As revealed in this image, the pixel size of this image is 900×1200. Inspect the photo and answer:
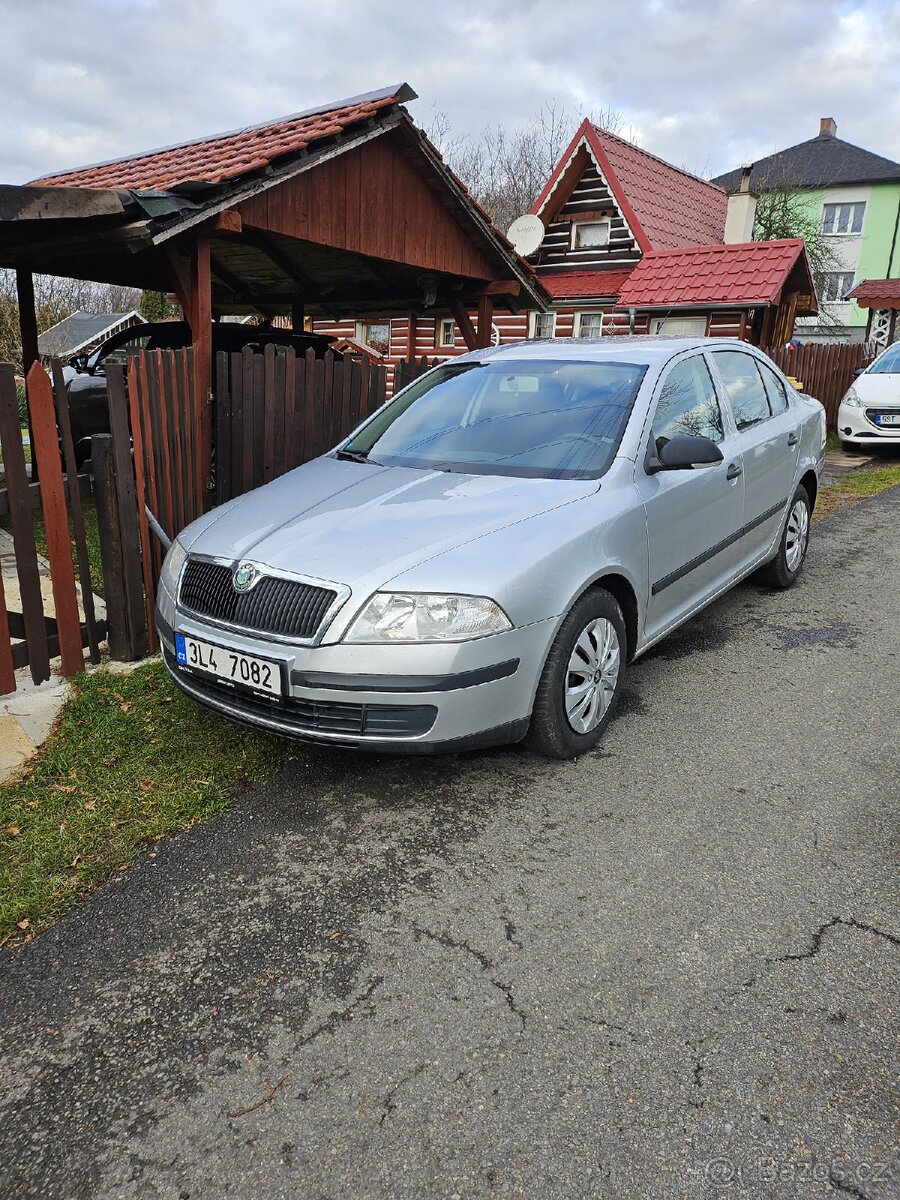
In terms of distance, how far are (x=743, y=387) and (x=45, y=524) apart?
4106mm

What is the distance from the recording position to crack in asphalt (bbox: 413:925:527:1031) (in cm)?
231

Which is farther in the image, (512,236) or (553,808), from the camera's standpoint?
(512,236)

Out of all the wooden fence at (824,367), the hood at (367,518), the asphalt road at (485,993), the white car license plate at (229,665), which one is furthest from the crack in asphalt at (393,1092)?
the wooden fence at (824,367)

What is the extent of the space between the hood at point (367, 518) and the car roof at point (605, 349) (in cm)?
114

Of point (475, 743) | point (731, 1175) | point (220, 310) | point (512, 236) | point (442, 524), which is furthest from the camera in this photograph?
point (512, 236)

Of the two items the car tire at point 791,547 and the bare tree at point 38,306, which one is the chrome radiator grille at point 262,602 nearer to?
the car tire at point 791,547

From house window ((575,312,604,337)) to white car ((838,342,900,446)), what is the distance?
333 inches

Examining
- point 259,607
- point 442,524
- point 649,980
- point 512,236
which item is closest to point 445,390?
point 442,524

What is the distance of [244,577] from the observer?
3.29 meters

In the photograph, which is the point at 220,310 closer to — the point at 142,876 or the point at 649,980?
the point at 142,876

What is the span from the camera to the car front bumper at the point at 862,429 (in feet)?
42.8

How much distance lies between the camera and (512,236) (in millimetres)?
20062

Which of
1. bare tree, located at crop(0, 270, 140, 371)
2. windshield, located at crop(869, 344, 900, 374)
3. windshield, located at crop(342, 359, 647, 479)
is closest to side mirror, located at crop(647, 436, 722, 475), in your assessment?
windshield, located at crop(342, 359, 647, 479)

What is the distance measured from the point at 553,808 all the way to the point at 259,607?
4.54 feet
